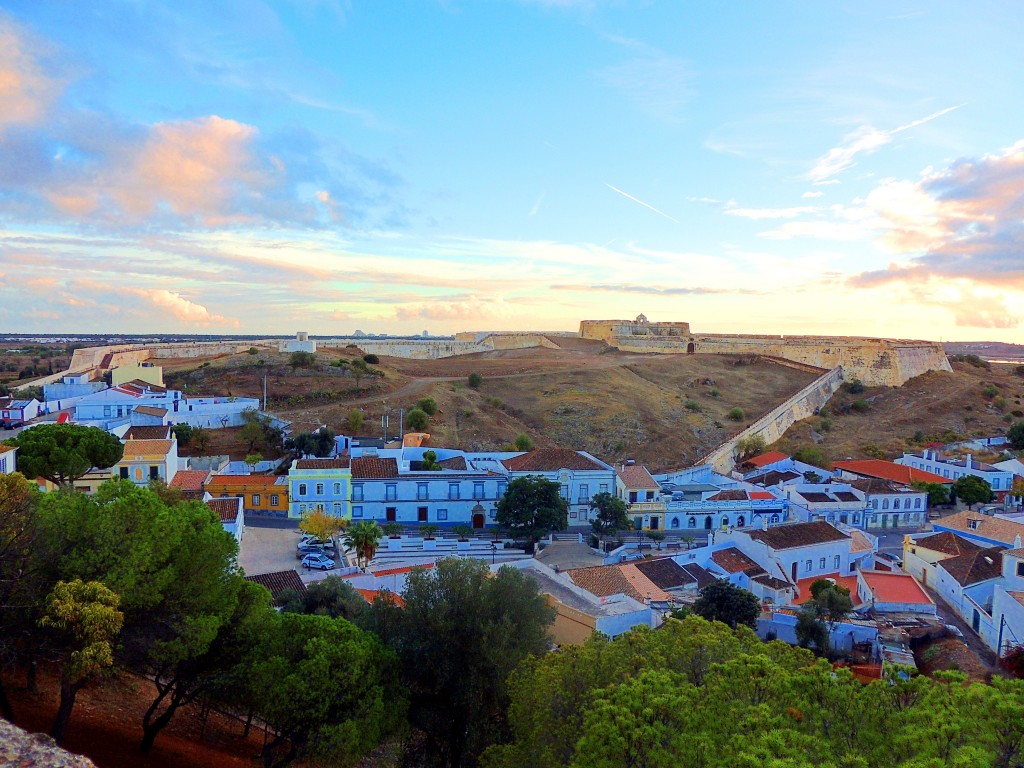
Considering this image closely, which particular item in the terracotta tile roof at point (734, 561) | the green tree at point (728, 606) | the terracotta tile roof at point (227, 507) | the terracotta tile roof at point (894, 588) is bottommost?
the terracotta tile roof at point (894, 588)

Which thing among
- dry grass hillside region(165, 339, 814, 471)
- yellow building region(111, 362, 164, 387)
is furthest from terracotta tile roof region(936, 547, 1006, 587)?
yellow building region(111, 362, 164, 387)

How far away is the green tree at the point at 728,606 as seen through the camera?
14859 millimetres

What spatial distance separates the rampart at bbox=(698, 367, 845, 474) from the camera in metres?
36.7

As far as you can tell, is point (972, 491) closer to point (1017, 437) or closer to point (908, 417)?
point (1017, 437)

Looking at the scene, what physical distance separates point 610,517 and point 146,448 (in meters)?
15.5

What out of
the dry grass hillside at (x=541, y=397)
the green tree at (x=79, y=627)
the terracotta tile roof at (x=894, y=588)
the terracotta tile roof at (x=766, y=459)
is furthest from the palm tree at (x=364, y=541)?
the terracotta tile roof at (x=766, y=459)

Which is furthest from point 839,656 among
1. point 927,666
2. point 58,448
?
point 58,448

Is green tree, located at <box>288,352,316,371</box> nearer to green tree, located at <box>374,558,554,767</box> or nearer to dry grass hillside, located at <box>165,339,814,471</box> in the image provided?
dry grass hillside, located at <box>165,339,814,471</box>

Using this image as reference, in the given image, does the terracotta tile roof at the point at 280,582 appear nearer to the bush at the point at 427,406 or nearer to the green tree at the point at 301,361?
the bush at the point at 427,406

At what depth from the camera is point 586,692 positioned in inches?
290

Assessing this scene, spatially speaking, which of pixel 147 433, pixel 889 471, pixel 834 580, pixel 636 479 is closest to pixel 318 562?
pixel 147 433

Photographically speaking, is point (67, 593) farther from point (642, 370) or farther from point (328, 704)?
point (642, 370)

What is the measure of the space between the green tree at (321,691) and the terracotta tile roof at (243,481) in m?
15.6

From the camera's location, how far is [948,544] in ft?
68.2
